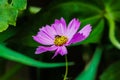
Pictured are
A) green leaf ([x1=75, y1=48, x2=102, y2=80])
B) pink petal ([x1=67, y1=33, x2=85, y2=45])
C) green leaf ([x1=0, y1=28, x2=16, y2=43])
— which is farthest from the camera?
green leaf ([x1=75, y1=48, x2=102, y2=80])

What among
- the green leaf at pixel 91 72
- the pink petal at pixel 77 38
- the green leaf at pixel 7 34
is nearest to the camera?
the pink petal at pixel 77 38

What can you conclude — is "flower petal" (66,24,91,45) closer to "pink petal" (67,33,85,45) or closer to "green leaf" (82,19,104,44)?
"pink petal" (67,33,85,45)

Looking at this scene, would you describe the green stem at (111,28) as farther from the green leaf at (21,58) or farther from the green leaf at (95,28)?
the green leaf at (21,58)

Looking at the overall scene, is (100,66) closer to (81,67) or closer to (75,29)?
(81,67)

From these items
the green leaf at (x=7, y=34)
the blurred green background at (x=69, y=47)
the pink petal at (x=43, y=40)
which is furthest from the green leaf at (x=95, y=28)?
the pink petal at (x=43, y=40)

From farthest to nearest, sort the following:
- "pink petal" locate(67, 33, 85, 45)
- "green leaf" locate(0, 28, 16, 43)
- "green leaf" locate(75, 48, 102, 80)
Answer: "green leaf" locate(75, 48, 102, 80) < "green leaf" locate(0, 28, 16, 43) < "pink petal" locate(67, 33, 85, 45)

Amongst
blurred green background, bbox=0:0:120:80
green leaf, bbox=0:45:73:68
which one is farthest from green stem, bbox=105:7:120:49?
green leaf, bbox=0:45:73:68

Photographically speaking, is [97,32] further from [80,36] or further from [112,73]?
[80,36]

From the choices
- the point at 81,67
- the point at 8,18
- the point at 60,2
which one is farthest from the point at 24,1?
the point at 81,67
